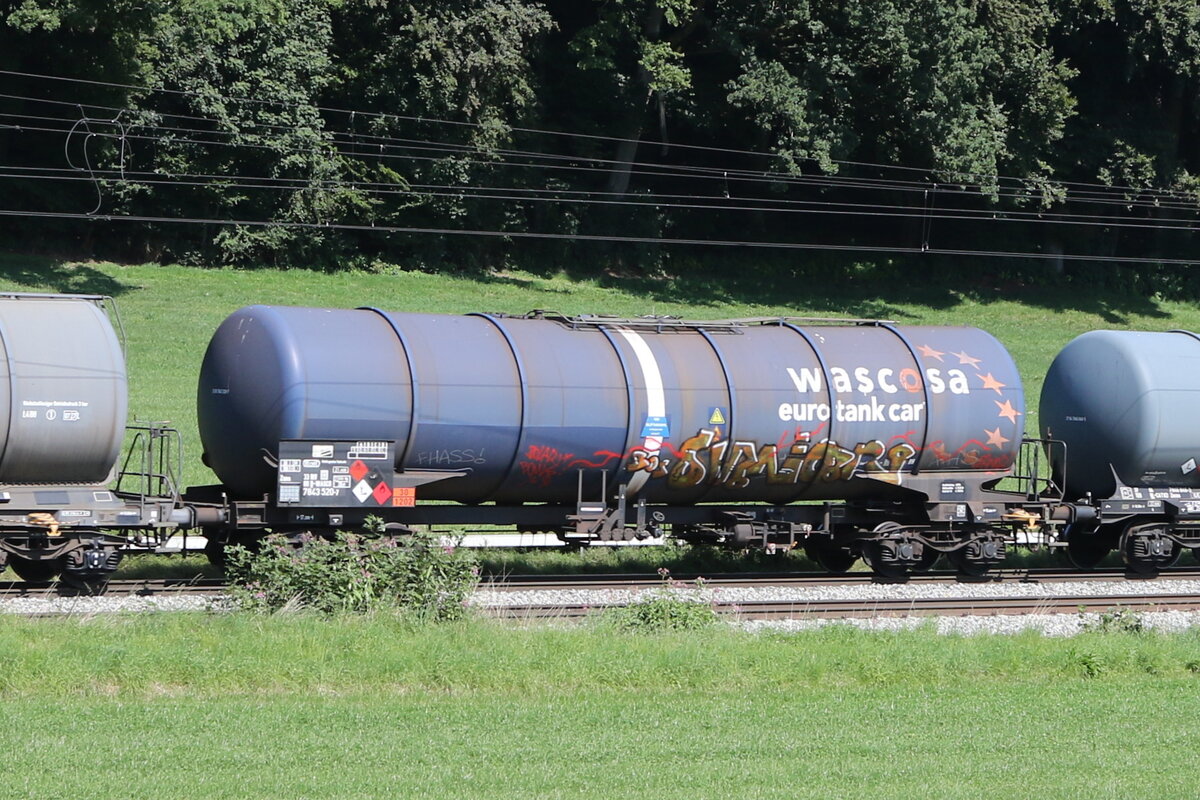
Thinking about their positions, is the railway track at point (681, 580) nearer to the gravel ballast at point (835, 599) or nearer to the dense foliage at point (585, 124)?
the gravel ballast at point (835, 599)

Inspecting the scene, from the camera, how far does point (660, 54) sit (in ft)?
180

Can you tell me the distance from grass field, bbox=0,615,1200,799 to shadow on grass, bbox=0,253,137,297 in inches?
1203

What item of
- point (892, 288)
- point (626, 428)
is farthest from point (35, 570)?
point (892, 288)

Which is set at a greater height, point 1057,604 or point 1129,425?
point 1129,425

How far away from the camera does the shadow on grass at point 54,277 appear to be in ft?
139

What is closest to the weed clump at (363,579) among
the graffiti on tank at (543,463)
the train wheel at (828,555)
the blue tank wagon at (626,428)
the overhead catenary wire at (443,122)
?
the blue tank wagon at (626,428)

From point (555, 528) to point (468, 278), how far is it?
34.2 metres

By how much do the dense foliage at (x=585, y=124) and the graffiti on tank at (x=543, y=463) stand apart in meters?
26.2

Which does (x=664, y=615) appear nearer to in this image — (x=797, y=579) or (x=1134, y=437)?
(x=797, y=579)

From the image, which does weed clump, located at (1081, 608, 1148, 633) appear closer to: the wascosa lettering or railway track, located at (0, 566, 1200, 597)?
railway track, located at (0, 566, 1200, 597)

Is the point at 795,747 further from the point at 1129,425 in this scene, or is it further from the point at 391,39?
the point at 391,39

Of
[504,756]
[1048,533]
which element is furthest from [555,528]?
[504,756]

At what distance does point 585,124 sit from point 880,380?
40160 millimetres

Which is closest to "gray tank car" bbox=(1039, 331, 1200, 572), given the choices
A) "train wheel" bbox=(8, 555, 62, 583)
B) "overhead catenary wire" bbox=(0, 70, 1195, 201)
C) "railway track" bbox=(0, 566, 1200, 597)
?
"railway track" bbox=(0, 566, 1200, 597)
